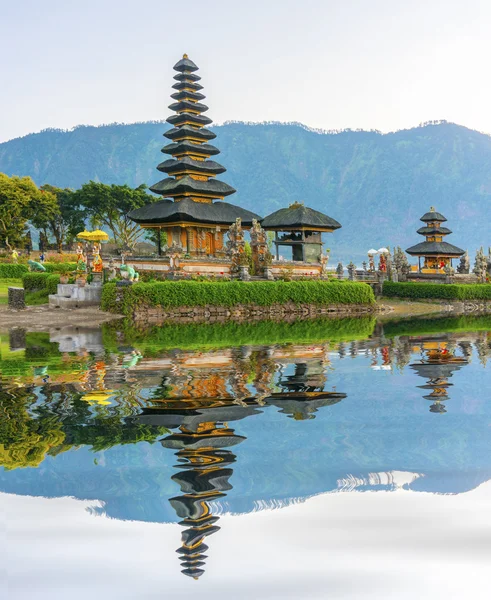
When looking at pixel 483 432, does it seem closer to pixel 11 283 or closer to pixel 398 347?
pixel 398 347

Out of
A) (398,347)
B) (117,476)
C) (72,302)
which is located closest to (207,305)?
(72,302)

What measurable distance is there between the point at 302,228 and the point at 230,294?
16489 mm

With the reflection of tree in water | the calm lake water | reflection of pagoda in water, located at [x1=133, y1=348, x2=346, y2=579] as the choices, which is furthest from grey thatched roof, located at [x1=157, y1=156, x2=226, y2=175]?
the reflection of tree in water

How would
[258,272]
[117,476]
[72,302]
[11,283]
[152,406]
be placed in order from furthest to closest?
[11,283], [258,272], [72,302], [152,406], [117,476]

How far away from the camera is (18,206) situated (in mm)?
68625

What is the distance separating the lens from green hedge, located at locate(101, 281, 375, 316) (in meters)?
33.8

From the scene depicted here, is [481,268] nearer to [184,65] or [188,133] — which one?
[188,133]

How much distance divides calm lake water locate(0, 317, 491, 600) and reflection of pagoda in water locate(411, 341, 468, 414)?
0.10m

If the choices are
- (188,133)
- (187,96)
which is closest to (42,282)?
(188,133)

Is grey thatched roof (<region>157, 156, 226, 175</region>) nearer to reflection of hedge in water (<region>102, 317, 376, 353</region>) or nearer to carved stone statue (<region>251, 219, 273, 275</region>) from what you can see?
carved stone statue (<region>251, 219, 273, 275</region>)

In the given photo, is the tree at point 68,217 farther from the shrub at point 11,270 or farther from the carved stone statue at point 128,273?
the carved stone statue at point 128,273

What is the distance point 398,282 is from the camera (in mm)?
54719

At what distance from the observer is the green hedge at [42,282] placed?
1551 inches

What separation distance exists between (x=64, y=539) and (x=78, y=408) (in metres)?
4.86
